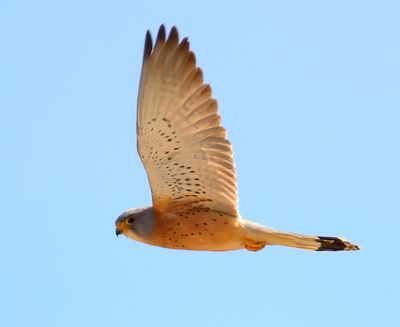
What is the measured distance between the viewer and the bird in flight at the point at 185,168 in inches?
432

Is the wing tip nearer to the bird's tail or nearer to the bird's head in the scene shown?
the bird's head

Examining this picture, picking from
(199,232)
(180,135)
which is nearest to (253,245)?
(199,232)

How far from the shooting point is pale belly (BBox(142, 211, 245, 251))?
11.3m

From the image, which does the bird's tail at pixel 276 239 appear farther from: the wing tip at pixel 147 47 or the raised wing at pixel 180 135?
the wing tip at pixel 147 47

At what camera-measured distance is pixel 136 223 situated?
1168 cm

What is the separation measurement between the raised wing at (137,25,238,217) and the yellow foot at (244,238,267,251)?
32cm

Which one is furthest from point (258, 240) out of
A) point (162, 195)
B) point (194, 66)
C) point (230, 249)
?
point (194, 66)

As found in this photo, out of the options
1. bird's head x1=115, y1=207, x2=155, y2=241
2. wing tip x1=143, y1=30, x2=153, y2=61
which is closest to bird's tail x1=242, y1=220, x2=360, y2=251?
bird's head x1=115, y1=207, x2=155, y2=241

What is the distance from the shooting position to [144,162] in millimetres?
11273

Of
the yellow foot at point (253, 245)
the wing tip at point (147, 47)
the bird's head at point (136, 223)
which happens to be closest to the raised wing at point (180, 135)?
the wing tip at point (147, 47)

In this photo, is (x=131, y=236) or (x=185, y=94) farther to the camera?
(x=131, y=236)

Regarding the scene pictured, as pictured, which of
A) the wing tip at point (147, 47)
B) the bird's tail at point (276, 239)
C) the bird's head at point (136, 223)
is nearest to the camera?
the wing tip at point (147, 47)

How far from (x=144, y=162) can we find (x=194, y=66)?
1.14 m

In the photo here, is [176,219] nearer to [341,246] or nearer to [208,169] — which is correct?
[208,169]
